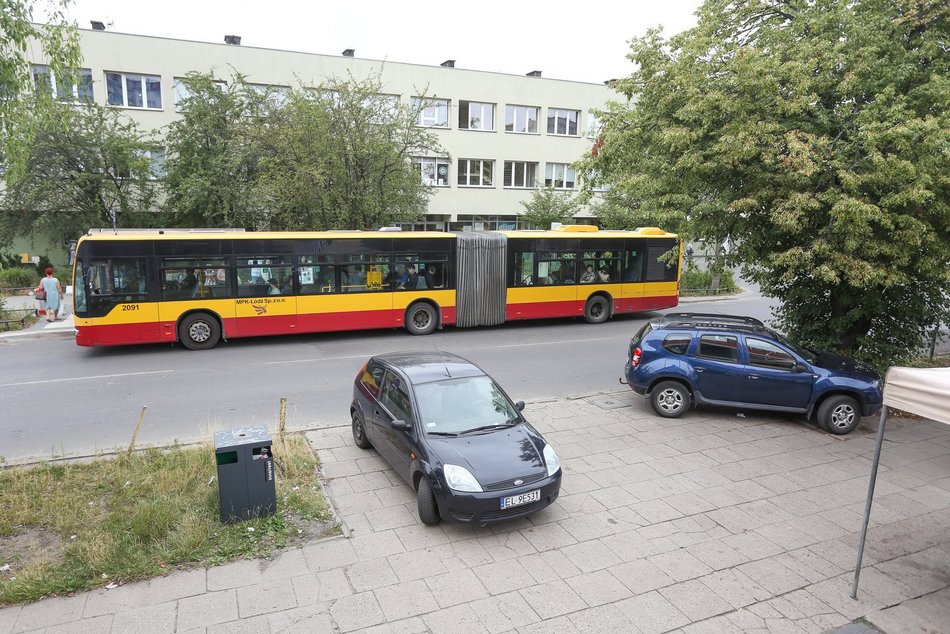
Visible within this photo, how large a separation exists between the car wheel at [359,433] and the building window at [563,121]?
32.4 m

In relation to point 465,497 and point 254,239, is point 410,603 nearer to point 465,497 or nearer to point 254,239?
point 465,497

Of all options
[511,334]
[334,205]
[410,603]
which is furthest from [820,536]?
[334,205]

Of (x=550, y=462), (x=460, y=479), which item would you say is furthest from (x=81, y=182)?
(x=550, y=462)

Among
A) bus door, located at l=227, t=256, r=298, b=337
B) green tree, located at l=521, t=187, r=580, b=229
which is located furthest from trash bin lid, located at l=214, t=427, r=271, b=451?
green tree, located at l=521, t=187, r=580, b=229

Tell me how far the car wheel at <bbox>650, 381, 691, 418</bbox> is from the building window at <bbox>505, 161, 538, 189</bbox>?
28.7 meters

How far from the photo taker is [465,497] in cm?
589

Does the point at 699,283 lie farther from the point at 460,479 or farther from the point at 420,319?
the point at 460,479

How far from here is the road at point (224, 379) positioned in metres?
9.27

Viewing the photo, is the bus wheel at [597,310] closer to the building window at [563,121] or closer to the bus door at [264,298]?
the bus door at [264,298]

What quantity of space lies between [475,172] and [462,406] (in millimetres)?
30720

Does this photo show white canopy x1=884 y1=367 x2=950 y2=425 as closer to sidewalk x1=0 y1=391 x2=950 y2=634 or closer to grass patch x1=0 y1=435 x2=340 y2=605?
sidewalk x1=0 y1=391 x2=950 y2=634

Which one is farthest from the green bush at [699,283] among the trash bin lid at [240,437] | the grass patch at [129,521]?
the trash bin lid at [240,437]

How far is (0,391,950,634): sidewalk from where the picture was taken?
490 centimetres

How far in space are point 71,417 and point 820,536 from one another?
1069cm
